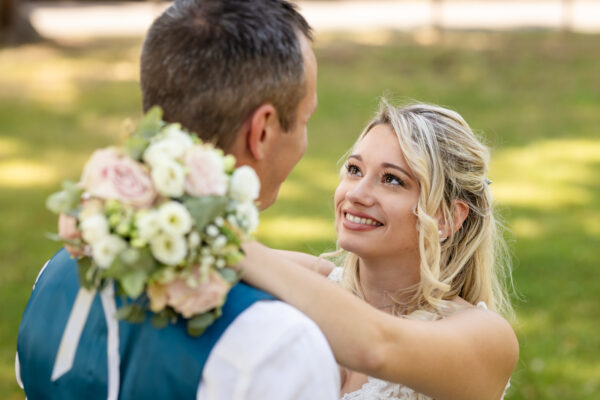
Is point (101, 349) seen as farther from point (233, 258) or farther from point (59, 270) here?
point (233, 258)

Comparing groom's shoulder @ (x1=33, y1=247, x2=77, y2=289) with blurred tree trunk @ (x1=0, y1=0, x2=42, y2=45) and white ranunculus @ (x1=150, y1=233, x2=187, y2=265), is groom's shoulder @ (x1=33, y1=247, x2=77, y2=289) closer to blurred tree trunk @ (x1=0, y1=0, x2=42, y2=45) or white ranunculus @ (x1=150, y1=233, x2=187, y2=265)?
white ranunculus @ (x1=150, y1=233, x2=187, y2=265)

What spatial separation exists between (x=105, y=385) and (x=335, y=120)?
1224cm

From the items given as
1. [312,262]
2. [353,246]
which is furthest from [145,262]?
[312,262]

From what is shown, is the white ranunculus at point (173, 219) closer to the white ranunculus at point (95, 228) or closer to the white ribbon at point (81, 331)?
the white ranunculus at point (95, 228)

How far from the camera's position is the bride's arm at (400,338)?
7.74ft

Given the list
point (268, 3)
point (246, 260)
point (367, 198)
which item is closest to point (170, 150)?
point (246, 260)

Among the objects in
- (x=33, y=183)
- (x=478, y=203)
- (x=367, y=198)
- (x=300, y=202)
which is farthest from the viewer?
(x=33, y=183)

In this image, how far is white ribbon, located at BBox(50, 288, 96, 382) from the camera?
2.32m

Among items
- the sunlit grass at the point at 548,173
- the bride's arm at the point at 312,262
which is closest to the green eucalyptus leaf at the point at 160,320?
the bride's arm at the point at 312,262

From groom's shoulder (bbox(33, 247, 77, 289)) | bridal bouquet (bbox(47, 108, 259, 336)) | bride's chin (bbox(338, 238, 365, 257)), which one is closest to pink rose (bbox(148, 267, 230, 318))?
bridal bouquet (bbox(47, 108, 259, 336))

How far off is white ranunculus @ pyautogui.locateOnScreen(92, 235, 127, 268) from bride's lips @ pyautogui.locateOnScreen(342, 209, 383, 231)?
64.9 inches

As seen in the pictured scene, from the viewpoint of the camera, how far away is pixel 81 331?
2.32 m

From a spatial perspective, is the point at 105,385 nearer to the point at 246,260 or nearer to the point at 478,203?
the point at 246,260

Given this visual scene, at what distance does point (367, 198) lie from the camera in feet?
11.5
